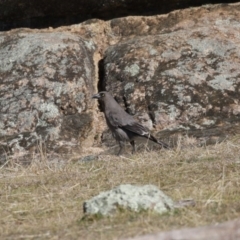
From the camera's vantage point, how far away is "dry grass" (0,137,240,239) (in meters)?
5.67

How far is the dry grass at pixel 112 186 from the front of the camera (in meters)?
5.67

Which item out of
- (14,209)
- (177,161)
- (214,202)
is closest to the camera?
(214,202)

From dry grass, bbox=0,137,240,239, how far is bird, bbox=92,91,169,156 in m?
1.93

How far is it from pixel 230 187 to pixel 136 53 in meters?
5.57

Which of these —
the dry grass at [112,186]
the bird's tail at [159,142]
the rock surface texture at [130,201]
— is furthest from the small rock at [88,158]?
the rock surface texture at [130,201]

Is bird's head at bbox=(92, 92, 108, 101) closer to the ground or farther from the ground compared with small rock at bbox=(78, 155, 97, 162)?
farther from the ground

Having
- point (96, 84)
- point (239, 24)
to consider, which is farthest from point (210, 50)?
point (96, 84)

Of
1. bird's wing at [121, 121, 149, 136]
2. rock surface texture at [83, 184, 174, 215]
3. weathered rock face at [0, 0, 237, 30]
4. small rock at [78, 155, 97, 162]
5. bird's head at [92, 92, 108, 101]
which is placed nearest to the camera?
rock surface texture at [83, 184, 174, 215]

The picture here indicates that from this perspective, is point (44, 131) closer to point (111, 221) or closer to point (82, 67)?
point (82, 67)

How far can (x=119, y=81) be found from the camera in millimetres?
12023

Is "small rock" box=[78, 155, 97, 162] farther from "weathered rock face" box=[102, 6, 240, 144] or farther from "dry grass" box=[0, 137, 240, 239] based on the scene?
"weathered rock face" box=[102, 6, 240, 144]

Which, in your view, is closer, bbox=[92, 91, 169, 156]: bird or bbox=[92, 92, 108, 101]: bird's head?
bbox=[92, 91, 169, 156]: bird

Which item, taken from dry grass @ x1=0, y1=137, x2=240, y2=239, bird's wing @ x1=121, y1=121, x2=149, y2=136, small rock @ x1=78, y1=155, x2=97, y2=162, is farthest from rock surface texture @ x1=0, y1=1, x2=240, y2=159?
dry grass @ x1=0, y1=137, x2=240, y2=239

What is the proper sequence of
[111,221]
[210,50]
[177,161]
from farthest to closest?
[210,50] < [177,161] < [111,221]
